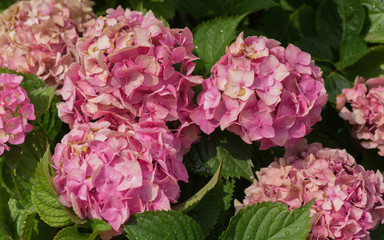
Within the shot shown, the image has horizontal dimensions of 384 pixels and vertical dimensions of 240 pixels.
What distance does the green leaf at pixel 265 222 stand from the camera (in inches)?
42.8

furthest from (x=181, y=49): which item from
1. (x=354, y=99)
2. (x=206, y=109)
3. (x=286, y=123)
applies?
(x=354, y=99)

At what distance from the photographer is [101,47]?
1148 mm

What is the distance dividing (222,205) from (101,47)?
473 mm

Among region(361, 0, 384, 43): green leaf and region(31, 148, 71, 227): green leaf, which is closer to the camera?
region(31, 148, 71, 227): green leaf

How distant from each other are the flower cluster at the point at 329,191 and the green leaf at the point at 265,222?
5cm

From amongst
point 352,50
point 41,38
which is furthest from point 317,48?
point 41,38

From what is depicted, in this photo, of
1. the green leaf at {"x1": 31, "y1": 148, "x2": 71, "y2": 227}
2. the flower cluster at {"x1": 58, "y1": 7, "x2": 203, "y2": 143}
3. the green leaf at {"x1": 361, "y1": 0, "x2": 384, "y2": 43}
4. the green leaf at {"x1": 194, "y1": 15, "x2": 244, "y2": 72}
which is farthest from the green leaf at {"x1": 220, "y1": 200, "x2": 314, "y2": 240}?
the green leaf at {"x1": 361, "y1": 0, "x2": 384, "y2": 43}

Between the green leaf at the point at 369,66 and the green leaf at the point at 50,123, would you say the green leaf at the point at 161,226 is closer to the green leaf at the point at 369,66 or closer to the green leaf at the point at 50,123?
the green leaf at the point at 50,123

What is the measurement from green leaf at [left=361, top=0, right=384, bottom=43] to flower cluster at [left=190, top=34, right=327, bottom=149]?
0.55 metres

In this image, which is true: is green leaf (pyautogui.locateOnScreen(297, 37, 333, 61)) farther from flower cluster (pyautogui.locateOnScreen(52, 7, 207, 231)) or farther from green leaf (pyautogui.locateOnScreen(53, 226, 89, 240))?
green leaf (pyautogui.locateOnScreen(53, 226, 89, 240))

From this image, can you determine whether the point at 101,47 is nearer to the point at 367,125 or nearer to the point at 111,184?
the point at 111,184

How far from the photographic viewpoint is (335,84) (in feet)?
5.24

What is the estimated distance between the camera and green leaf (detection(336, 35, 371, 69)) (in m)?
1.59

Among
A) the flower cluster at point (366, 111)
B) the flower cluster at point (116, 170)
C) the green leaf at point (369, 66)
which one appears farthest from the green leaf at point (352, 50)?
the flower cluster at point (116, 170)
